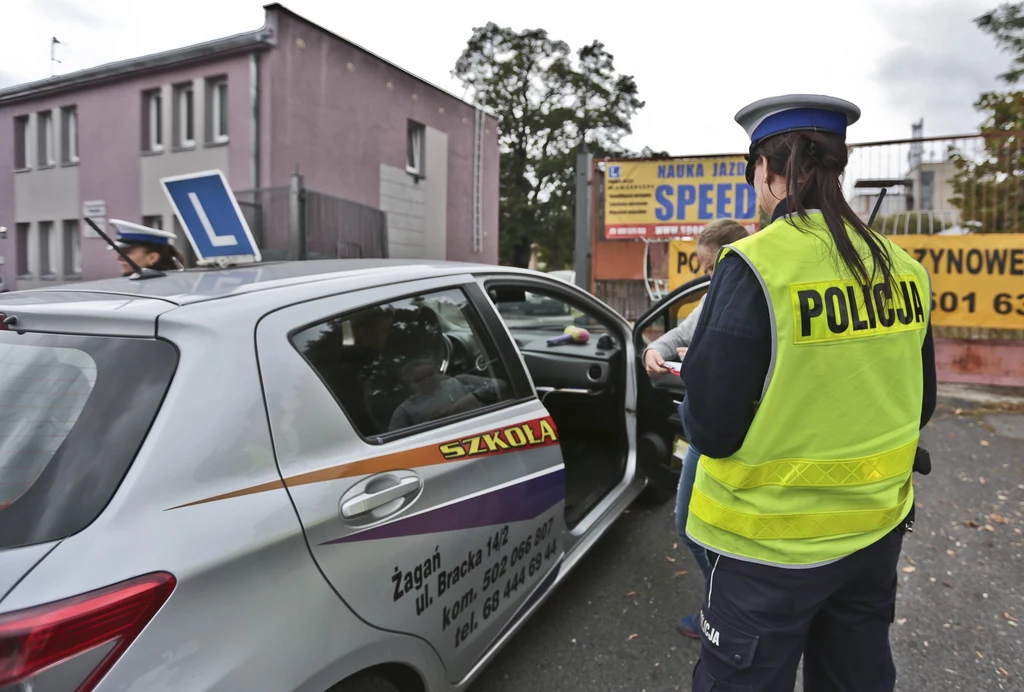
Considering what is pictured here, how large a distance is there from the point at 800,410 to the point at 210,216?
8.95 feet

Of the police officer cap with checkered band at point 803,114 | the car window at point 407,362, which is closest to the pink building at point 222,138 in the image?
the car window at point 407,362

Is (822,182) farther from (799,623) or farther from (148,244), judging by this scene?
(148,244)

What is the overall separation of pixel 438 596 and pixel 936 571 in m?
2.82

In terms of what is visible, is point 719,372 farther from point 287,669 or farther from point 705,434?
point 287,669

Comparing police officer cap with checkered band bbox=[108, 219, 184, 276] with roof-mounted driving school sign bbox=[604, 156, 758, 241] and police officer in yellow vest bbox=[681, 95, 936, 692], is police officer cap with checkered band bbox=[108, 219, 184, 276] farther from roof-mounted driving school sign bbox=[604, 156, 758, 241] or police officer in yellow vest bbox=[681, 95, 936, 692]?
roof-mounted driving school sign bbox=[604, 156, 758, 241]

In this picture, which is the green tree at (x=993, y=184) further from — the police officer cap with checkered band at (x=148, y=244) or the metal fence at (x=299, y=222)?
the metal fence at (x=299, y=222)

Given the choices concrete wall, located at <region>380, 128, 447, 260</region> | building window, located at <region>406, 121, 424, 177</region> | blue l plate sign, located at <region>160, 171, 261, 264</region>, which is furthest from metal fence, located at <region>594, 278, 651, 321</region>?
building window, located at <region>406, 121, 424, 177</region>

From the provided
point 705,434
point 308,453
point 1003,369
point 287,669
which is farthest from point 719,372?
point 1003,369

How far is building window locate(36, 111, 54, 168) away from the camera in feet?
58.2

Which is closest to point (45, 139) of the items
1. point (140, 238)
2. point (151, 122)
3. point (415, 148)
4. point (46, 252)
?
point (46, 252)

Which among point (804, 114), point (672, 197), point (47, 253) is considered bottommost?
point (804, 114)

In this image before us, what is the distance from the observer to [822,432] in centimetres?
132

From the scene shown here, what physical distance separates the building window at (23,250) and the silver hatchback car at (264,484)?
20.5m

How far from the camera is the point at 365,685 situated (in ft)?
5.16
